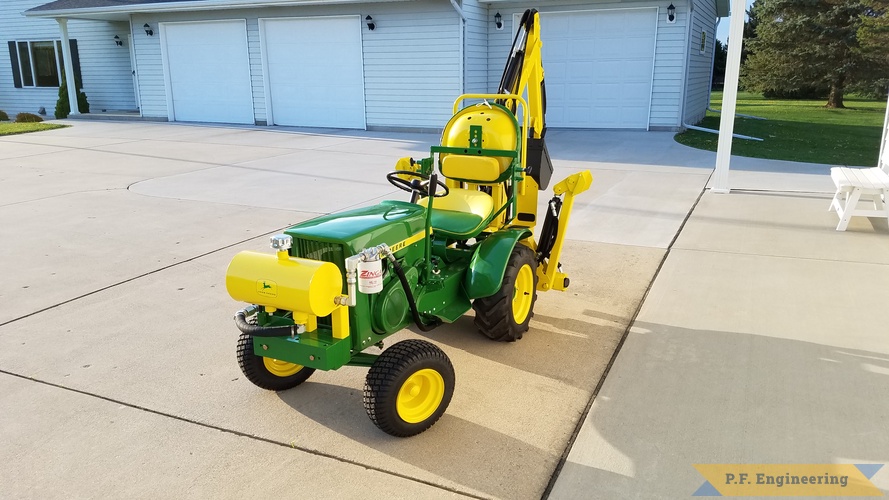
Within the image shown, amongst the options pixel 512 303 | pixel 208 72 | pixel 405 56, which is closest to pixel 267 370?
pixel 512 303

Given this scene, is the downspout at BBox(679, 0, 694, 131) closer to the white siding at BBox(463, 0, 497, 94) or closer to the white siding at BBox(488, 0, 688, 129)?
the white siding at BBox(488, 0, 688, 129)

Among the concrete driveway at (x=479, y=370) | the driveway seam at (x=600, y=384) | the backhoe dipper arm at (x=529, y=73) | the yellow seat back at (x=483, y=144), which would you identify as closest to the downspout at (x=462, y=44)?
the concrete driveway at (x=479, y=370)

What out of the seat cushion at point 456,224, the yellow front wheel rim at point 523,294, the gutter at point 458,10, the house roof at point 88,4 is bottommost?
the yellow front wheel rim at point 523,294

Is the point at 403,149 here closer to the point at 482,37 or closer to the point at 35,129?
the point at 482,37

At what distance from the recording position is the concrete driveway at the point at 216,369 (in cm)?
271

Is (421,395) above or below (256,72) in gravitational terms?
below

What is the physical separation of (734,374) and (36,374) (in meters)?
3.74

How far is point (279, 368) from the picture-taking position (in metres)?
3.34

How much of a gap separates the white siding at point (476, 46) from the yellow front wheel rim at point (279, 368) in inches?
451

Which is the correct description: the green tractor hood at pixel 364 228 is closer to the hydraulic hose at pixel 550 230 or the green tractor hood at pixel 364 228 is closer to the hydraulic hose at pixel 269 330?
the hydraulic hose at pixel 269 330

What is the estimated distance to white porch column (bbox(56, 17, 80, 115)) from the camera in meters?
18.0

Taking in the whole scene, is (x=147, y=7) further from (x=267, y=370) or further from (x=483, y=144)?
(x=267, y=370)

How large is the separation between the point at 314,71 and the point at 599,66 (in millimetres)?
6561

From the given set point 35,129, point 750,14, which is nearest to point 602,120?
point 35,129
